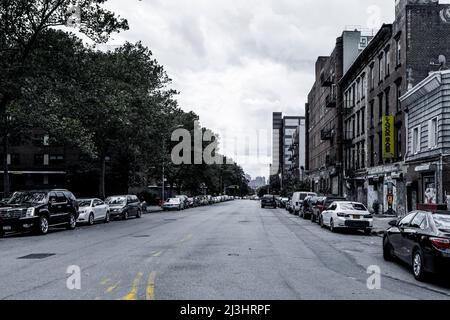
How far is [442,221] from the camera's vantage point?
1046 centimetres

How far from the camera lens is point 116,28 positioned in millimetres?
25906

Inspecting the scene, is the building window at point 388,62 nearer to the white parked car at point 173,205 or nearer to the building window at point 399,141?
the building window at point 399,141

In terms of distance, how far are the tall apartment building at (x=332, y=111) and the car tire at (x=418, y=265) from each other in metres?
44.4

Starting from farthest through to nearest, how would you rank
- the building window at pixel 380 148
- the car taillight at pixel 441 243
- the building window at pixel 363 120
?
the building window at pixel 363 120 → the building window at pixel 380 148 → the car taillight at pixel 441 243

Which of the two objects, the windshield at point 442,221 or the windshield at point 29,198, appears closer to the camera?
the windshield at point 442,221

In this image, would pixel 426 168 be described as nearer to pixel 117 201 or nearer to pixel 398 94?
pixel 398 94

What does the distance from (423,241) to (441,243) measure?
2.01 ft

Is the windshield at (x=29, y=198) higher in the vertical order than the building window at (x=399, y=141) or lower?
lower

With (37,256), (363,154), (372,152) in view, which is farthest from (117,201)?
(363,154)

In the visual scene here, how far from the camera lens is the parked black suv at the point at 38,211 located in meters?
20.0

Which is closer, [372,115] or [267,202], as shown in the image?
[372,115]

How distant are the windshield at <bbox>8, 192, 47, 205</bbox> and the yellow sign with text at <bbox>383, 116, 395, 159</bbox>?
74.5 ft

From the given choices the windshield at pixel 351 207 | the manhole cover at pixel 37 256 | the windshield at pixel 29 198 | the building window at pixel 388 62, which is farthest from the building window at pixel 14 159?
the manhole cover at pixel 37 256
